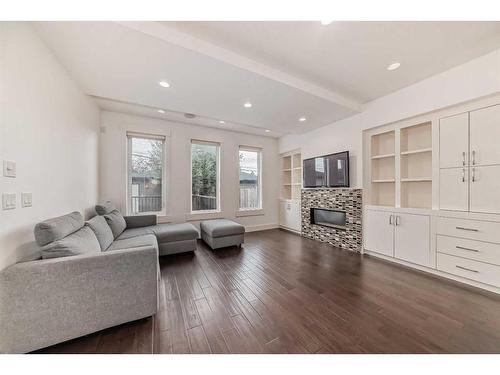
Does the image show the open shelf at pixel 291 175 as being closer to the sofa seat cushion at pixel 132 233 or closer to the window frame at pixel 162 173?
the window frame at pixel 162 173

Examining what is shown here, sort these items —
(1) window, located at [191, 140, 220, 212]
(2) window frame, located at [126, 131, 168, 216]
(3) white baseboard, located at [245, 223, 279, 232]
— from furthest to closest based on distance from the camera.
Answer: (3) white baseboard, located at [245, 223, 279, 232], (1) window, located at [191, 140, 220, 212], (2) window frame, located at [126, 131, 168, 216]

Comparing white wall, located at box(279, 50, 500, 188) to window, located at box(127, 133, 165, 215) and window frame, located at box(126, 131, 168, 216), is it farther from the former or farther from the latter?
window, located at box(127, 133, 165, 215)

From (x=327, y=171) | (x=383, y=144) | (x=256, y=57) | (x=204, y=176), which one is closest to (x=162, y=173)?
(x=204, y=176)

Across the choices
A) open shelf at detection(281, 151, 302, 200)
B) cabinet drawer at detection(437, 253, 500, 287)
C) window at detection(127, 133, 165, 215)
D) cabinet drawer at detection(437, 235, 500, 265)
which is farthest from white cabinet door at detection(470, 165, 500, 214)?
window at detection(127, 133, 165, 215)

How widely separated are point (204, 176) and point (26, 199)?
10.2ft

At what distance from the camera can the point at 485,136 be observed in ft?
6.95

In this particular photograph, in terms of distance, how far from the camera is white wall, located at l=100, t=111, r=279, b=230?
348 cm

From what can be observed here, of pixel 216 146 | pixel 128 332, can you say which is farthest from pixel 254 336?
pixel 216 146

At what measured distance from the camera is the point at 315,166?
4199 mm

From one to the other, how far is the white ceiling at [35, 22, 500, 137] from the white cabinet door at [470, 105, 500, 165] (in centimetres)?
68

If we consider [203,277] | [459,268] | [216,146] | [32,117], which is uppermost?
[216,146]

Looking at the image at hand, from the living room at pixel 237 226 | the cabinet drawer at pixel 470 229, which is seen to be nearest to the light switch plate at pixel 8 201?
the living room at pixel 237 226

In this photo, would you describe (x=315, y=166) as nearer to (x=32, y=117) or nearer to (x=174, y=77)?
(x=174, y=77)
